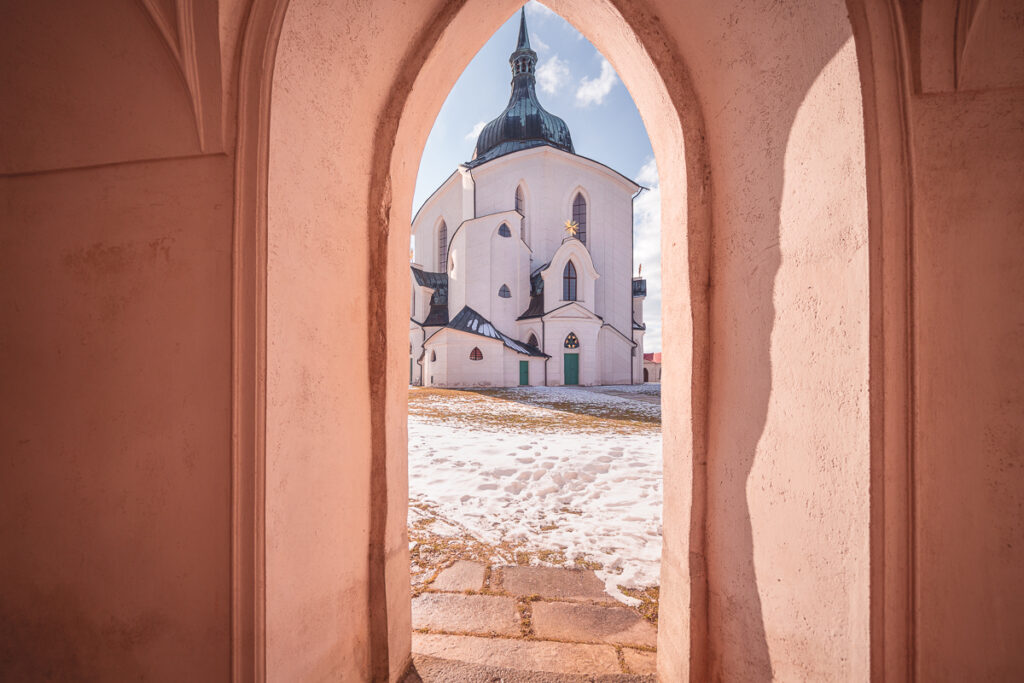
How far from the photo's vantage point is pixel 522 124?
26453mm

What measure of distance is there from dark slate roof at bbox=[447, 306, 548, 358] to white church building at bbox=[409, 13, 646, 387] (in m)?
0.06

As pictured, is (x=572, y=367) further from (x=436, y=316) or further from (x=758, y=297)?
(x=758, y=297)

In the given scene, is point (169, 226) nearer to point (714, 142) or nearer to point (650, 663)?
point (714, 142)

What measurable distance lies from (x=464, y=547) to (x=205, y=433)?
2.06 m

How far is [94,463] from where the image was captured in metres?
1.49

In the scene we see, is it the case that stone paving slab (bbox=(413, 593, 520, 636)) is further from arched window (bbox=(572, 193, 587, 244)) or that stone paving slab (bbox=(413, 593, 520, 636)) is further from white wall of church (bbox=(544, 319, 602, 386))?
arched window (bbox=(572, 193, 587, 244))

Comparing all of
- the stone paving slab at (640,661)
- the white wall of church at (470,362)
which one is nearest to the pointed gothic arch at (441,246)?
the white wall of church at (470,362)

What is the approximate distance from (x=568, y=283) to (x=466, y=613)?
21669 mm

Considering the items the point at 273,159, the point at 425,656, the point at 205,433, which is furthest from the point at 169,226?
the point at 425,656

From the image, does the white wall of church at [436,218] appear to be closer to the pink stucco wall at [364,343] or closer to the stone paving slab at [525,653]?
the pink stucco wall at [364,343]

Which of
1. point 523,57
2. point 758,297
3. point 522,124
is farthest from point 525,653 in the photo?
point 523,57

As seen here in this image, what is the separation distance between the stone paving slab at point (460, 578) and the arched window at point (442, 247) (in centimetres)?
2647

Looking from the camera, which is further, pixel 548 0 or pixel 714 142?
pixel 548 0

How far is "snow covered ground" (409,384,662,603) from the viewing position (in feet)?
9.23
